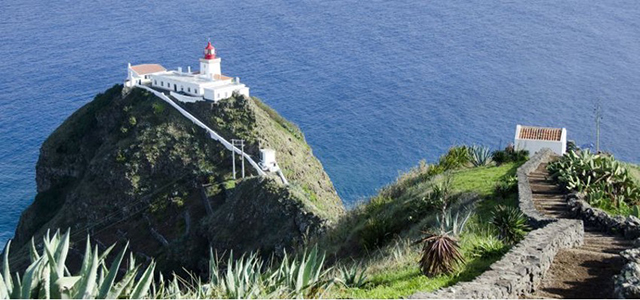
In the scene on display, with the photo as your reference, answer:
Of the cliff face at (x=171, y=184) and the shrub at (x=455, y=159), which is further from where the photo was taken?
the cliff face at (x=171, y=184)

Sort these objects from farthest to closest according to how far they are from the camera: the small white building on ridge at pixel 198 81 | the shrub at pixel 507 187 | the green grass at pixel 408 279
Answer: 1. the small white building on ridge at pixel 198 81
2. the shrub at pixel 507 187
3. the green grass at pixel 408 279

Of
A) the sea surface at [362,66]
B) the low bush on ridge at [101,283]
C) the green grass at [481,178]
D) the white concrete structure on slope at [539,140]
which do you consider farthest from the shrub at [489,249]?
the sea surface at [362,66]

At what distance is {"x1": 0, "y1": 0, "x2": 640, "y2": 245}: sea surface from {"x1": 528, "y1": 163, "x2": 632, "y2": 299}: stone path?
56.8 meters

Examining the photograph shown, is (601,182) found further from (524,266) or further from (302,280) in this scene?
(302,280)

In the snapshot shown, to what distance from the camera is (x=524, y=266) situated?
594 inches

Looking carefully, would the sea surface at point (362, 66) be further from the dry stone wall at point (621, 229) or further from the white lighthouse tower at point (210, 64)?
the dry stone wall at point (621, 229)

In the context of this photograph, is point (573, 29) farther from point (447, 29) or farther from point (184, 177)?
point (184, 177)

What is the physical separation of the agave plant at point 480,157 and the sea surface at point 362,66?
39.9 m

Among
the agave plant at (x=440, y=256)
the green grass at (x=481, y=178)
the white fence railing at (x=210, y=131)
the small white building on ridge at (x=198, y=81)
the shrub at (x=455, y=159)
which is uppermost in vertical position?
the small white building on ridge at (x=198, y=81)

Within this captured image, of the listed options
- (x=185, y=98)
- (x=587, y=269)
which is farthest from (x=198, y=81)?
(x=587, y=269)

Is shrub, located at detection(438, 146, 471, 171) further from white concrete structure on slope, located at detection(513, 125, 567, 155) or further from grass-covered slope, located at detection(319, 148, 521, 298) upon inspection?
white concrete structure on slope, located at detection(513, 125, 567, 155)

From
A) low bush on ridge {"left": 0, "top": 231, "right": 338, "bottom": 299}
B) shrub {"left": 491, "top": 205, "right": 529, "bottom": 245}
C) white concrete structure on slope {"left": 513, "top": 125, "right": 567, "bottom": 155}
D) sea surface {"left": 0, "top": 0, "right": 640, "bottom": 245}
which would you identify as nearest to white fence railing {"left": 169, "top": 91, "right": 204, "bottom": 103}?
sea surface {"left": 0, "top": 0, "right": 640, "bottom": 245}

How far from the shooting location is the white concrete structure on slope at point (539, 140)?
3650 cm

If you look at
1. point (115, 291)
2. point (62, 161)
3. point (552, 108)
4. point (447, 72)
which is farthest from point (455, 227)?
point (447, 72)
